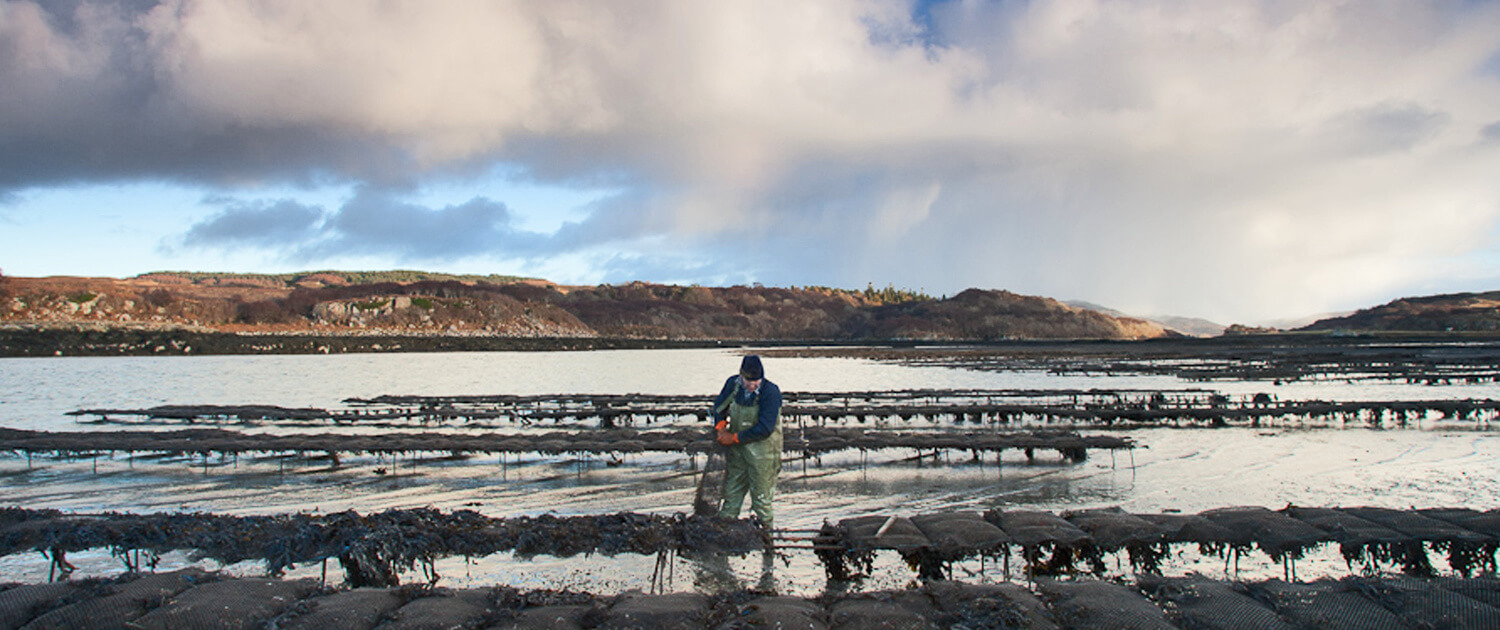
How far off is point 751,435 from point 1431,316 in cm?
14015

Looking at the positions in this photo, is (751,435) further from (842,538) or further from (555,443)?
(555,443)

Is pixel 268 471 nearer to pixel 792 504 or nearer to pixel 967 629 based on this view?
pixel 792 504

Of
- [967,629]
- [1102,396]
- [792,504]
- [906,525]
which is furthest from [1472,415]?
[967,629]

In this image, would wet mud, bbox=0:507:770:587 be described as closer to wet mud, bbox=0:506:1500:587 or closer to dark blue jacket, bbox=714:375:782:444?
wet mud, bbox=0:506:1500:587

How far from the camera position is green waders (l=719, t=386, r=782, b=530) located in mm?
7422

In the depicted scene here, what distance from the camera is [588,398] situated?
29.8 m

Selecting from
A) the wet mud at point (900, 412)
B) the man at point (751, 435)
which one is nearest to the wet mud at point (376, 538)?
the man at point (751, 435)

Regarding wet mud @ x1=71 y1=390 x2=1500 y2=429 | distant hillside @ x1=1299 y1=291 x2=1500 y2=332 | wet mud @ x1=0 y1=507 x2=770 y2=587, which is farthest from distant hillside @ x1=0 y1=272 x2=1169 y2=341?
wet mud @ x1=0 y1=507 x2=770 y2=587

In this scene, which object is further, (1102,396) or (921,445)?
(1102,396)

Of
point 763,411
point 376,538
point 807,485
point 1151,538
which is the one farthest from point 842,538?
point 807,485

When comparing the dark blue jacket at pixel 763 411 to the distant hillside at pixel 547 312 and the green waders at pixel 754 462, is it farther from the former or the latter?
the distant hillside at pixel 547 312

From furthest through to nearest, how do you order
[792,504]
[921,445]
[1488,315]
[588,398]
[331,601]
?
[1488,315] → [588,398] → [921,445] → [792,504] → [331,601]

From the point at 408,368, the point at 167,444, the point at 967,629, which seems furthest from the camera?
the point at 408,368

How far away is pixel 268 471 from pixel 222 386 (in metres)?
32.5
